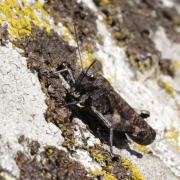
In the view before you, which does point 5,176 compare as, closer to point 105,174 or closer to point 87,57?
point 105,174

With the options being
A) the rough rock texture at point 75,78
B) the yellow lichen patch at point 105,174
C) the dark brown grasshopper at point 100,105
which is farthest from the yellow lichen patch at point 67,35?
the yellow lichen patch at point 105,174

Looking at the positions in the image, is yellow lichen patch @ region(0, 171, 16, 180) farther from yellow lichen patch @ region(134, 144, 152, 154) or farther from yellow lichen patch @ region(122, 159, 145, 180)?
yellow lichen patch @ region(134, 144, 152, 154)

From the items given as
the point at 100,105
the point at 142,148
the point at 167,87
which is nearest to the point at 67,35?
the point at 100,105

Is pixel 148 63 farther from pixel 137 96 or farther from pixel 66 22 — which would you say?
pixel 66 22

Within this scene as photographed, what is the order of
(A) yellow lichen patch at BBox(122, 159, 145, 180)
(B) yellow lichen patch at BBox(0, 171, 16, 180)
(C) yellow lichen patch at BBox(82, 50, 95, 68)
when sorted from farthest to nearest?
(C) yellow lichen patch at BBox(82, 50, 95, 68) → (A) yellow lichen patch at BBox(122, 159, 145, 180) → (B) yellow lichen patch at BBox(0, 171, 16, 180)

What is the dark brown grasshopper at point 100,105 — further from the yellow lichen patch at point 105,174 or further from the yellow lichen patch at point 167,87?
the yellow lichen patch at point 167,87

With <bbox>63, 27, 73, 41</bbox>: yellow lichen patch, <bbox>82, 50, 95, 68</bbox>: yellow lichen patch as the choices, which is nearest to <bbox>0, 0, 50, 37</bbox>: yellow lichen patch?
<bbox>63, 27, 73, 41</bbox>: yellow lichen patch

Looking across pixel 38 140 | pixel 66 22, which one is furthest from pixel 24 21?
pixel 38 140

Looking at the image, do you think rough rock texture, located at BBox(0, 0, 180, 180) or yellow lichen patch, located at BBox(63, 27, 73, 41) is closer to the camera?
rough rock texture, located at BBox(0, 0, 180, 180)
